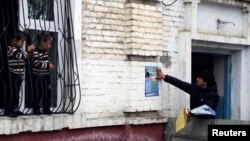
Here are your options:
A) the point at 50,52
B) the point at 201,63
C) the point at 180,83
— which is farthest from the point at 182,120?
the point at 201,63

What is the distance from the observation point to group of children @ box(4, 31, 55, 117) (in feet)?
20.1

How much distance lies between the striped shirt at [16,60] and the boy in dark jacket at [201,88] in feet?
7.60

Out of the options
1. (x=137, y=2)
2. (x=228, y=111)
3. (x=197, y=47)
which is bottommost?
(x=228, y=111)

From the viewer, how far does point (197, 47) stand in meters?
8.74

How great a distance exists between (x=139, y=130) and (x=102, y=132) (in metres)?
0.72

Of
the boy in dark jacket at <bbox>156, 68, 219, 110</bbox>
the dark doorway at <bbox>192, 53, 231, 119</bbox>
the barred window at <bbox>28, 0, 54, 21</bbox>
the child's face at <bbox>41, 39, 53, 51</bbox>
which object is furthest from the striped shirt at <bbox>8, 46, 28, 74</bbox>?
the dark doorway at <bbox>192, 53, 231, 119</bbox>

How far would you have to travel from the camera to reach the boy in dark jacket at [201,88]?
7.21 metres

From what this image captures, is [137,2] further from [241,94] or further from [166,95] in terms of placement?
[241,94]

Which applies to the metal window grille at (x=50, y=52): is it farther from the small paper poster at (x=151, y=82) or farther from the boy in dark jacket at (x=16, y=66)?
the small paper poster at (x=151, y=82)

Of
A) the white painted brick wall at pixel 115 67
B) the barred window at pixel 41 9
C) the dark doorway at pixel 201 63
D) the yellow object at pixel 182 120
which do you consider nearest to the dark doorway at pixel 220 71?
the dark doorway at pixel 201 63

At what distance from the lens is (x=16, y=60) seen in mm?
6133

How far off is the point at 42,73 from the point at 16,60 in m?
0.43

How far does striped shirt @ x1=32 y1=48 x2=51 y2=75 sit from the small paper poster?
174 cm

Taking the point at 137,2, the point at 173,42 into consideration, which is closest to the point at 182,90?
the point at 173,42
